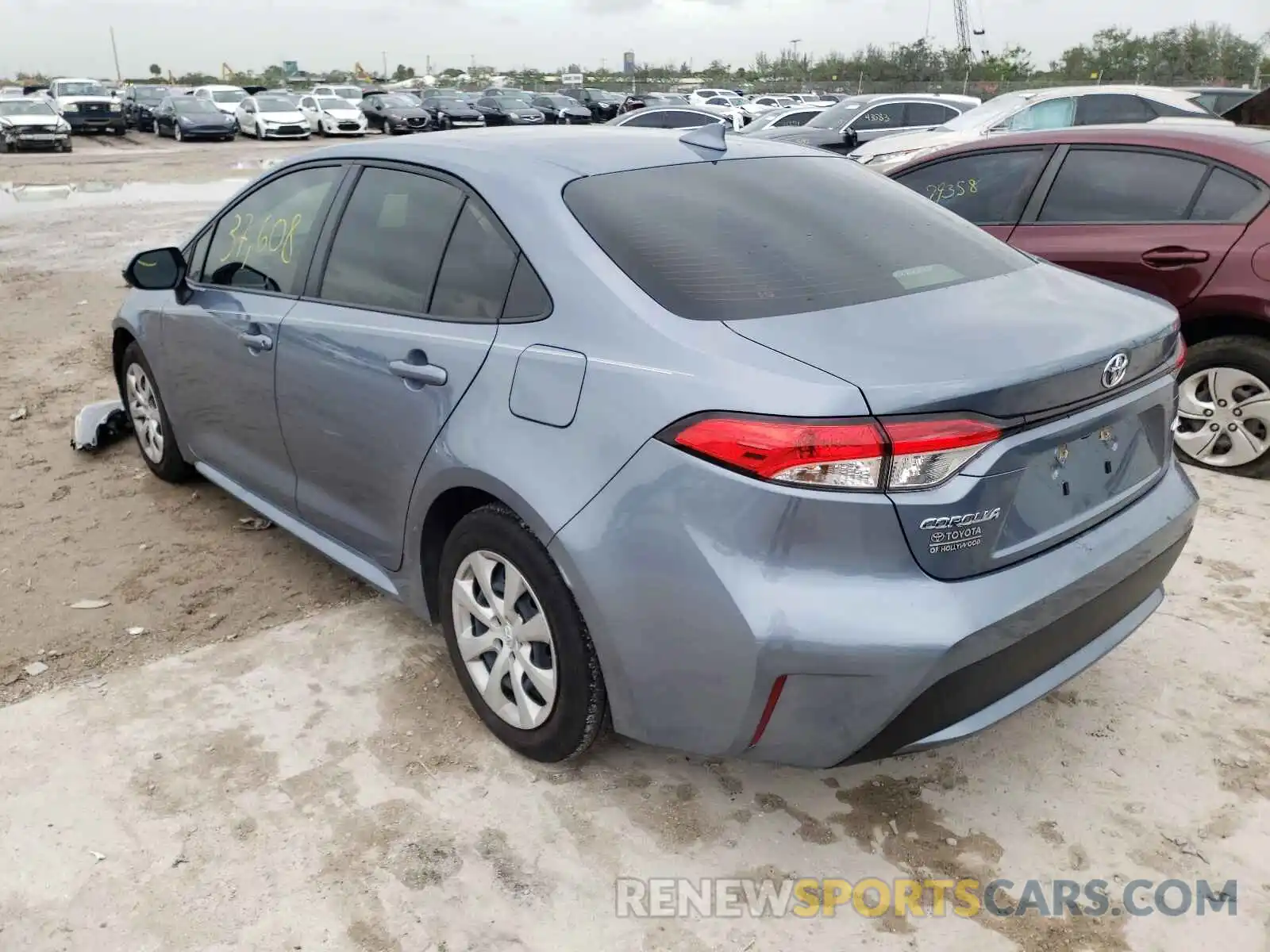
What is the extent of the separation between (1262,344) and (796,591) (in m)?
3.59

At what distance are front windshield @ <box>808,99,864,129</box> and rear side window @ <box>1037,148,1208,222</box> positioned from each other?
36.0ft

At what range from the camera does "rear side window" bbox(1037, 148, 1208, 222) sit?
4.85m

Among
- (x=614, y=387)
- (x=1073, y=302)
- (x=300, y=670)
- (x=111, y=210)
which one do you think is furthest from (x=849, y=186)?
(x=111, y=210)

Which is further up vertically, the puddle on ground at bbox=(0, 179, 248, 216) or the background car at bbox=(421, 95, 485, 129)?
the background car at bbox=(421, 95, 485, 129)

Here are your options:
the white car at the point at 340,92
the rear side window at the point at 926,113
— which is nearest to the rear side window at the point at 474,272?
the rear side window at the point at 926,113

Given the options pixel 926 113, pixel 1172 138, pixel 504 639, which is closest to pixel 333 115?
pixel 926 113

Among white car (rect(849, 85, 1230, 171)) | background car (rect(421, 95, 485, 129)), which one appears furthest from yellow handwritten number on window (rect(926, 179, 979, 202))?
background car (rect(421, 95, 485, 129))

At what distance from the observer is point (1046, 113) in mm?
11547

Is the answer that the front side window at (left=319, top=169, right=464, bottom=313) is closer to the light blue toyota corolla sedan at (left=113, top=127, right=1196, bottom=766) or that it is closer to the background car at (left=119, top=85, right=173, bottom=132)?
the light blue toyota corolla sedan at (left=113, top=127, right=1196, bottom=766)

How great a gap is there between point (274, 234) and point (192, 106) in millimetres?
32450

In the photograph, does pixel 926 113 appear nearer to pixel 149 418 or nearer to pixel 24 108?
pixel 149 418

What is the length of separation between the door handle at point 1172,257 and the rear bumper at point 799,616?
286 centimetres

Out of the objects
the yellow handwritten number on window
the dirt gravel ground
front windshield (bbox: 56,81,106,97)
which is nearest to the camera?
the dirt gravel ground

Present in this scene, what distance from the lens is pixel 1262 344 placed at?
4.55 m
